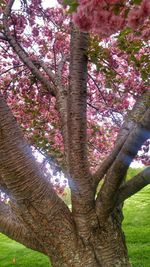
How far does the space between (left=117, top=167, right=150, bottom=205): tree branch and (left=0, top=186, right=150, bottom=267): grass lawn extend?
4265mm

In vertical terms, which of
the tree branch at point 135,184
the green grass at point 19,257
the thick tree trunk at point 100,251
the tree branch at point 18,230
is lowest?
the thick tree trunk at point 100,251

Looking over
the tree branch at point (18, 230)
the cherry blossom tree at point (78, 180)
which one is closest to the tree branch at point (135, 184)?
the cherry blossom tree at point (78, 180)

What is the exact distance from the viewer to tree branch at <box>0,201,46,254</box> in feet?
16.6

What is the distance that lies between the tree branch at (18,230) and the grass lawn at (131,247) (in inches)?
163

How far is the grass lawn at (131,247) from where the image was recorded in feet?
31.6

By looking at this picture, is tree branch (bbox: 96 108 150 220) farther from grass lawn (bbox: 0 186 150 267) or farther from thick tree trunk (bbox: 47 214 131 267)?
grass lawn (bbox: 0 186 150 267)

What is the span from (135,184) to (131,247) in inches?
243

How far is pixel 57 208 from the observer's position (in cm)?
477

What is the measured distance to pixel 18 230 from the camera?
16.7 feet

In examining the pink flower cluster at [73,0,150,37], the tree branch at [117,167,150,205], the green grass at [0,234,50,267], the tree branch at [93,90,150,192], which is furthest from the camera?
the green grass at [0,234,50,267]

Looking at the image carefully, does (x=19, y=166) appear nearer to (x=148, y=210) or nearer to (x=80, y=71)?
(x=80, y=71)

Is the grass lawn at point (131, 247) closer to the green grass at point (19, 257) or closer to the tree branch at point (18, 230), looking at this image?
the green grass at point (19, 257)

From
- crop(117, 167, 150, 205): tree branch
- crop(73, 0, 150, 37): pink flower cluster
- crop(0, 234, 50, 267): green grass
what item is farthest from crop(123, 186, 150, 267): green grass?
crop(73, 0, 150, 37): pink flower cluster

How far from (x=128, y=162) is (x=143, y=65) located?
1155mm
